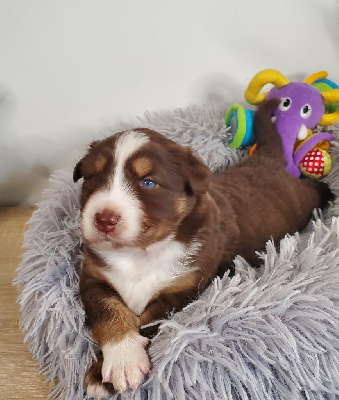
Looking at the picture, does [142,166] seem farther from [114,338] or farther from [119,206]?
[114,338]

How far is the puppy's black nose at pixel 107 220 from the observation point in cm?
126

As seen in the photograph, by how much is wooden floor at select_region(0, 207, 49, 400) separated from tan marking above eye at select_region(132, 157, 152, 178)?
809 mm

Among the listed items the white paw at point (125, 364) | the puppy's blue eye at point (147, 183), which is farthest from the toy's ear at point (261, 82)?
the white paw at point (125, 364)

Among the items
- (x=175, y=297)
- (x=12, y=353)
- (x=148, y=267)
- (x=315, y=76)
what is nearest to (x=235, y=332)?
(x=175, y=297)

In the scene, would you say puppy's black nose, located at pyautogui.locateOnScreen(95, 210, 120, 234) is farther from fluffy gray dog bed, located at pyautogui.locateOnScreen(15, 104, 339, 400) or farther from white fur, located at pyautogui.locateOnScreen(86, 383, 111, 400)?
white fur, located at pyautogui.locateOnScreen(86, 383, 111, 400)

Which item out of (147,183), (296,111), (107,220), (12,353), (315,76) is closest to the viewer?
(107,220)

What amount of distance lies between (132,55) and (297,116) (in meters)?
0.93

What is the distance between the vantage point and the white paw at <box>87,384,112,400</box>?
1312 mm

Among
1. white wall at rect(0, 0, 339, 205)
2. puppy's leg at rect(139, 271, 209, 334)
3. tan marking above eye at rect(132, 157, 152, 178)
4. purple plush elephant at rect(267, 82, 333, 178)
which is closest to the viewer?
tan marking above eye at rect(132, 157, 152, 178)

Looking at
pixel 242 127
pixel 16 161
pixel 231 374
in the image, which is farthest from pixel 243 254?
pixel 16 161

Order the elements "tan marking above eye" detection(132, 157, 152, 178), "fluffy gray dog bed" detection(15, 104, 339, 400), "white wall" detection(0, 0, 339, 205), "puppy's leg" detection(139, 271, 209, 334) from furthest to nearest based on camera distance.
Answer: "white wall" detection(0, 0, 339, 205) → "puppy's leg" detection(139, 271, 209, 334) → "tan marking above eye" detection(132, 157, 152, 178) → "fluffy gray dog bed" detection(15, 104, 339, 400)

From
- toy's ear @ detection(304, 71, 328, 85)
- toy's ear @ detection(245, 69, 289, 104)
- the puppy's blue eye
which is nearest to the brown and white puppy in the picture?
the puppy's blue eye

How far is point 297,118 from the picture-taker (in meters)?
2.21

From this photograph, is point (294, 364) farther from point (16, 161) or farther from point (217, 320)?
point (16, 161)
